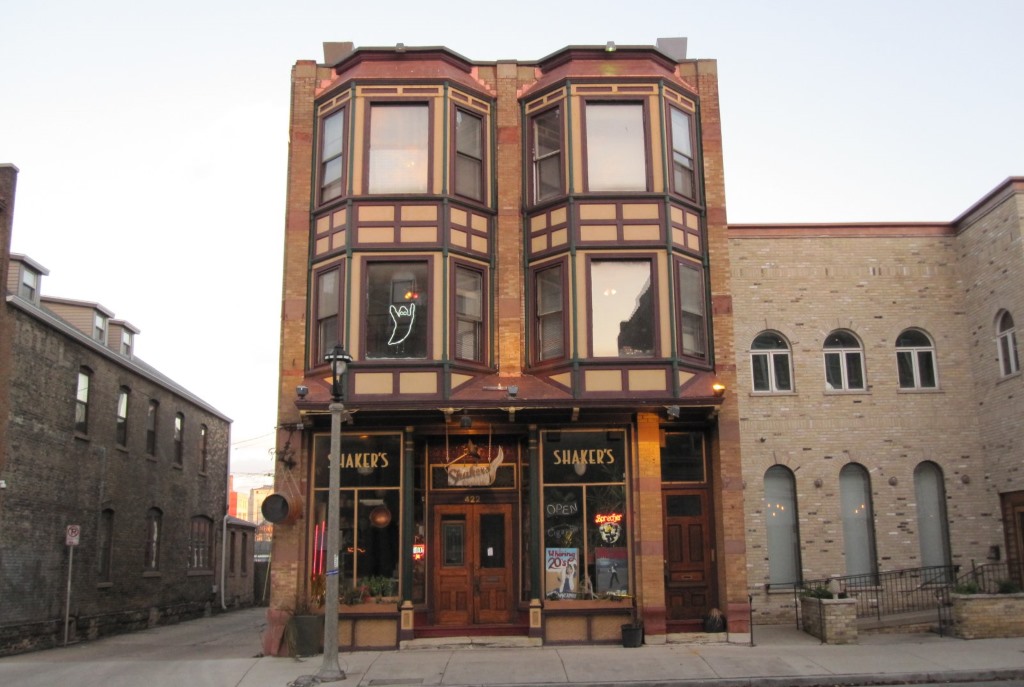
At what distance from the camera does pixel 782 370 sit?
74.0ft

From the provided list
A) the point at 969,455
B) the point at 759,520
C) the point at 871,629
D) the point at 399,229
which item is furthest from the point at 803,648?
the point at 399,229

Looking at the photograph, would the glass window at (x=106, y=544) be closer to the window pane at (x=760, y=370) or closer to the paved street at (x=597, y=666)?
the paved street at (x=597, y=666)

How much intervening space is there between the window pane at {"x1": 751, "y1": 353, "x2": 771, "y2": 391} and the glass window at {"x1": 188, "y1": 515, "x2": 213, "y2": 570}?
2036 centimetres

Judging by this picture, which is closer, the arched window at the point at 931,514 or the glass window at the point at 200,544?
the arched window at the point at 931,514

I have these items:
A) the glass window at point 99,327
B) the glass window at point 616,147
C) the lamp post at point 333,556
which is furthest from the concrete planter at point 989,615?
the glass window at point 99,327

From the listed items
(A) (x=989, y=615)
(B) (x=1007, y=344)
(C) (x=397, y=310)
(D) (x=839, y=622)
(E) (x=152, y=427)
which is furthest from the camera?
(E) (x=152, y=427)

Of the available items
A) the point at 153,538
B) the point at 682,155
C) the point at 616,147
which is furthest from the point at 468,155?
the point at 153,538

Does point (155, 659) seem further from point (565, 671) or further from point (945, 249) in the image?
point (945, 249)

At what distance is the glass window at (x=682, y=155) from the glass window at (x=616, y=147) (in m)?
0.73

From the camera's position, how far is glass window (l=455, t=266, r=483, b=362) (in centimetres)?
1838

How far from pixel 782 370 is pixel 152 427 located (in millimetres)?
19005

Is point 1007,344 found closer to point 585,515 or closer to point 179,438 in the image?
point 585,515

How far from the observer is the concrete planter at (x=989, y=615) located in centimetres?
1772

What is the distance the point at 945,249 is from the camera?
897 inches
